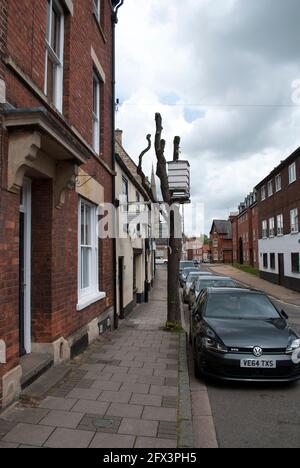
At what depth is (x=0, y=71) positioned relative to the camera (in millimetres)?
4207

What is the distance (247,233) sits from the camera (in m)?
53.6

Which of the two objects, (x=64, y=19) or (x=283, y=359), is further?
(x=64, y=19)

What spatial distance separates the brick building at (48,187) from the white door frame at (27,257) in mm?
14

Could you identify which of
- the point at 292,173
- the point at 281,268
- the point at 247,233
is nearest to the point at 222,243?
the point at 247,233

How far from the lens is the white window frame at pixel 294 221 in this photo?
81.6ft

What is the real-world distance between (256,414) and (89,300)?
13.2ft

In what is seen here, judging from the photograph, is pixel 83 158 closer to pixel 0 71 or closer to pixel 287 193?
pixel 0 71

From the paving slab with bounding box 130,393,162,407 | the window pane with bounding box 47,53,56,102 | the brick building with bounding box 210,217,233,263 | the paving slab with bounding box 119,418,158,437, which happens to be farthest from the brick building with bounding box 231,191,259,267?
the paving slab with bounding box 119,418,158,437

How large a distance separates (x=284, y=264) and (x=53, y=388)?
24.8 meters

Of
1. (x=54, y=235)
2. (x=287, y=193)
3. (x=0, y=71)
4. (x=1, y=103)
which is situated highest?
(x=287, y=193)

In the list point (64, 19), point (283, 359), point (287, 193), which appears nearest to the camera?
point (283, 359)

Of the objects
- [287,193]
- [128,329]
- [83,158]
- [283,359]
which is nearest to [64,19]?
[83,158]

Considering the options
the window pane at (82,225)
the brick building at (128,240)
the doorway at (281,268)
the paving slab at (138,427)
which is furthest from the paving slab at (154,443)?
the doorway at (281,268)

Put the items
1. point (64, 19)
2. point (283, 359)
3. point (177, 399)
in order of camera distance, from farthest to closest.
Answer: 1. point (64, 19)
2. point (283, 359)
3. point (177, 399)
